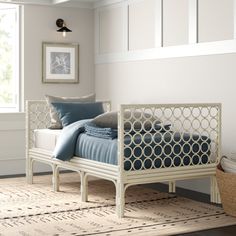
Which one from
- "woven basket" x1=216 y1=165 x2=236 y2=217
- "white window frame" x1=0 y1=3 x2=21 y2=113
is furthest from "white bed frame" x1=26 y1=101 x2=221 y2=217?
"white window frame" x1=0 y1=3 x2=21 y2=113

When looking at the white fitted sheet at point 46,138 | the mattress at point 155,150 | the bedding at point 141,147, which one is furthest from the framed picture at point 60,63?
the mattress at point 155,150

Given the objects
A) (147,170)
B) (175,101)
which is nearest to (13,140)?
(175,101)

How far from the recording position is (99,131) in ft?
15.2

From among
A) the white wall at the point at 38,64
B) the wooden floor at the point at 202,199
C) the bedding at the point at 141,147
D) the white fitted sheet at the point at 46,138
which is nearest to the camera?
the wooden floor at the point at 202,199

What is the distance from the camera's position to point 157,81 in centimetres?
582

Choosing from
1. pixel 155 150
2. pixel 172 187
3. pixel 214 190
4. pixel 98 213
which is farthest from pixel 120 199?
pixel 172 187

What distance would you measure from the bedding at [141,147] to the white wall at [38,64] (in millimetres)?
1667

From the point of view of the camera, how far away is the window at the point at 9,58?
6.66 metres

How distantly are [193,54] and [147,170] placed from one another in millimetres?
1485

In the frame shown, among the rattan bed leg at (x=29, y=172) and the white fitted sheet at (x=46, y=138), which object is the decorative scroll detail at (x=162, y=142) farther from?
the rattan bed leg at (x=29, y=172)

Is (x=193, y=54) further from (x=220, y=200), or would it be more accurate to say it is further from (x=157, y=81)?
(x=220, y=200)

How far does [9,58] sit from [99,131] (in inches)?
99.8

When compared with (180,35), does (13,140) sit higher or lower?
lower

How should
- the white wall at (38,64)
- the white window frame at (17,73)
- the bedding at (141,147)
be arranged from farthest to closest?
the white window frame at (17,73) → the white wall at (38,64) → the bedding at (141,147)
